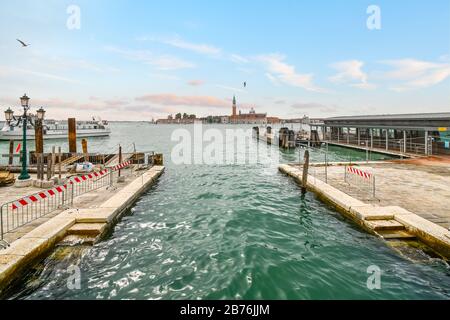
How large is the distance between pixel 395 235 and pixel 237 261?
560 cm

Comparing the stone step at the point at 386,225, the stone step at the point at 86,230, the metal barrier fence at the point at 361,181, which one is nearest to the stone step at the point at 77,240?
the stone step at the point at 86,230

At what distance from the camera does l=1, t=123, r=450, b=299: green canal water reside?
6.61 meters

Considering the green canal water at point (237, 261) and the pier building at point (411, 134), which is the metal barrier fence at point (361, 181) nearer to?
the green canal water at point (237, 261)

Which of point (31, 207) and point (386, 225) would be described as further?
point (31, 207)

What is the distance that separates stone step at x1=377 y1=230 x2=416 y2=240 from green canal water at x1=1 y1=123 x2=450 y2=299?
313mm

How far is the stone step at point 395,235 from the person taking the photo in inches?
356

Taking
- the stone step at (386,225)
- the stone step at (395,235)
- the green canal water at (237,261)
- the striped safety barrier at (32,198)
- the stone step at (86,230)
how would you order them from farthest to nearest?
the stone step at (386,225) < the stone step at (86,230) < the stone step at (395,235) < the striped safety barrier at (32,198) < the green canal water at (237,261)

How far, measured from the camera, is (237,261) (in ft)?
26.7

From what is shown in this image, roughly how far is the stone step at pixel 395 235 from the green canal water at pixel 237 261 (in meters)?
0.31

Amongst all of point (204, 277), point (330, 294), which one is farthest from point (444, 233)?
point (204, 277)

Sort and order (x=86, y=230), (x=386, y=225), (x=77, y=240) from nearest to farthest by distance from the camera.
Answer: (x=77, y=240) → (x=86, y=230) → (x=386, y=225)

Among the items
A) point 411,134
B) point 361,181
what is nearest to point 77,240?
point 361,181

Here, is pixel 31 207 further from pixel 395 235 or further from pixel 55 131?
pixel 55 131
